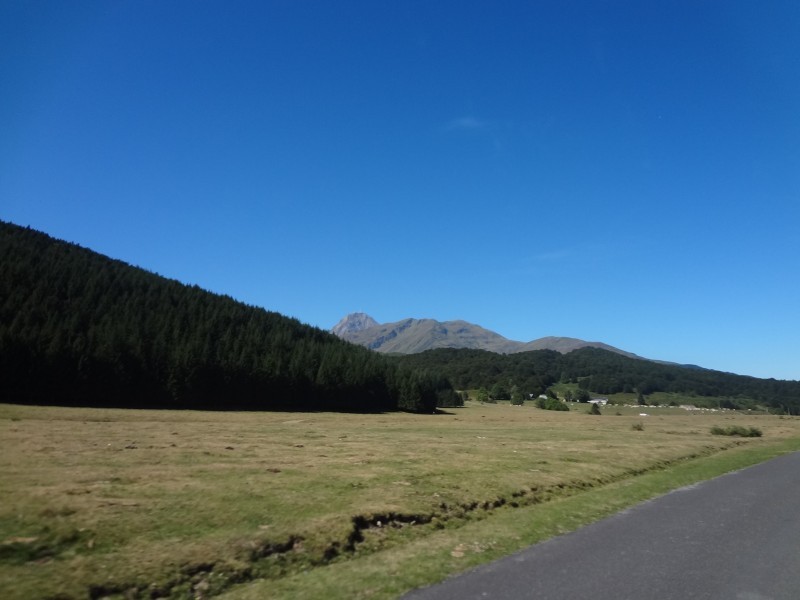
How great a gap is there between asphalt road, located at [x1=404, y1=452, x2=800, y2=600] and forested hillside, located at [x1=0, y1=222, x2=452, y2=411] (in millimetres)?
84250

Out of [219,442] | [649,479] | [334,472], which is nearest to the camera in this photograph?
[334,472]

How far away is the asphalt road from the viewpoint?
8.64 metres

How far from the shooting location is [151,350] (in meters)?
91.6

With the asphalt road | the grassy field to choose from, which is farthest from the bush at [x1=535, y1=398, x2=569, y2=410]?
the asphalt road

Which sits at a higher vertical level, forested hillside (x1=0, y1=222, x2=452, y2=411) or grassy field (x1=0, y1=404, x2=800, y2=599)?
forested hillside (x1=0, y1=222, x2=452, y2=411)

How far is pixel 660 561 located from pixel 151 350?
96071mm

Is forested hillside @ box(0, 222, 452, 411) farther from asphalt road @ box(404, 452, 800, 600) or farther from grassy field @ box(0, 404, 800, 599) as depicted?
asphalt road @ box(404, 452, 800, 600)

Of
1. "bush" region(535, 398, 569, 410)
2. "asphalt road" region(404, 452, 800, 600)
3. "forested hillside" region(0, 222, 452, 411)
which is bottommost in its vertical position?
"asphalt road" region(404, 452, 800, 600)

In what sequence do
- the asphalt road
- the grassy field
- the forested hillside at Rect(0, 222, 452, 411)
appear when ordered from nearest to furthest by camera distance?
the asphalt road
the grassy field
the forested hillside at Rect(0, 222, 452, 411)

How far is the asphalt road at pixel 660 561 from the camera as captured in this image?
8.64 m

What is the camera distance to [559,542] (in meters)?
11.9

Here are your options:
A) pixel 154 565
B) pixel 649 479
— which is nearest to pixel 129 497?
pixel 154 565

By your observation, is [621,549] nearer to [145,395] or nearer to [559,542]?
[559,542]

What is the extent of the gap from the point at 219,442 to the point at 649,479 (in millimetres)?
24917
